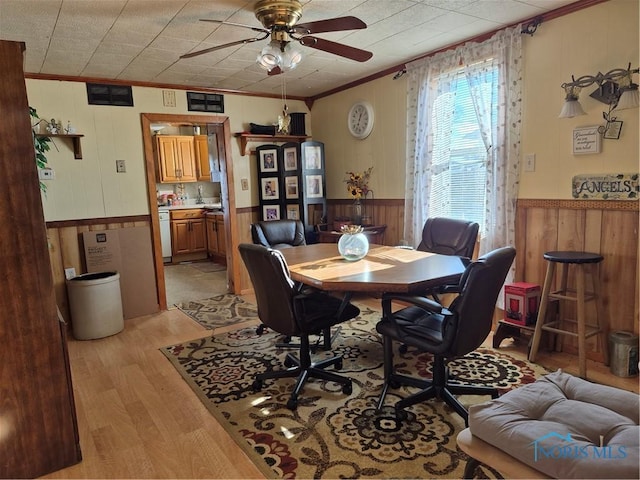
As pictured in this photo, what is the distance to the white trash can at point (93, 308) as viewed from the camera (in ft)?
12.2

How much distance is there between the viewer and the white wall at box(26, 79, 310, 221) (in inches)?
155

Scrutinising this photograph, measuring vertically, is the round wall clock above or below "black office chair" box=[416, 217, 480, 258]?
above

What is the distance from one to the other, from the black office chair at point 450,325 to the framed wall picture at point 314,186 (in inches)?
113

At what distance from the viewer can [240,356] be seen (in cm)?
318

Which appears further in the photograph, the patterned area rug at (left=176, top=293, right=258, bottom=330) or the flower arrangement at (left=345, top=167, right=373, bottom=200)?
the flower arrangement at (left=345, top=167, right=373, bottom=200)

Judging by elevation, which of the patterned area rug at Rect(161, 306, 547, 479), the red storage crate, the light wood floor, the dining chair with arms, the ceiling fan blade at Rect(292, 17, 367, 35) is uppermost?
the ceiling fan blade at Rect(292, 17, 367, 35)

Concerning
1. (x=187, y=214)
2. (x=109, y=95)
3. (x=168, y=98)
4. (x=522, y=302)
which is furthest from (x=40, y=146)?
(x=522, y=302)

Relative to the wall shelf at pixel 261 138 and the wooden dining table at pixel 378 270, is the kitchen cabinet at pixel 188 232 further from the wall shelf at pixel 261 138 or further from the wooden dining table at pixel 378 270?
the wooden dining table at pixel 378 270

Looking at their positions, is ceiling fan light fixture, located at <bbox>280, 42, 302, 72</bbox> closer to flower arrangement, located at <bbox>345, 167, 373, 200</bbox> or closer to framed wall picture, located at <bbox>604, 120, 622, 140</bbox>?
framed wall picture, located at <bbox>604, 120, 622, 140</bbox>

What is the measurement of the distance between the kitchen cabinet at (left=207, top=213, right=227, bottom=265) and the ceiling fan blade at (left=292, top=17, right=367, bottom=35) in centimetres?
466

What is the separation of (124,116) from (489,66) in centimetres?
351

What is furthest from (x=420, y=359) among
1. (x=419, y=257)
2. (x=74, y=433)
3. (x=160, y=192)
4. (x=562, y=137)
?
(x=160, y=192)

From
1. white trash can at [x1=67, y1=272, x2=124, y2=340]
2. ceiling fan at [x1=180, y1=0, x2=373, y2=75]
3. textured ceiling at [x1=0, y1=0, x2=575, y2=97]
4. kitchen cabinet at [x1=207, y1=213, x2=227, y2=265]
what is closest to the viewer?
ceiling fan at [x1=180, y1=0, x2=373, y2=75]

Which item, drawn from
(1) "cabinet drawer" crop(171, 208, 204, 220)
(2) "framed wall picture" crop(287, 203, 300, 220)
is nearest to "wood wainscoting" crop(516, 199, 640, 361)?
(2) "framed wall picture" crop(287, 203, 300, 220)
